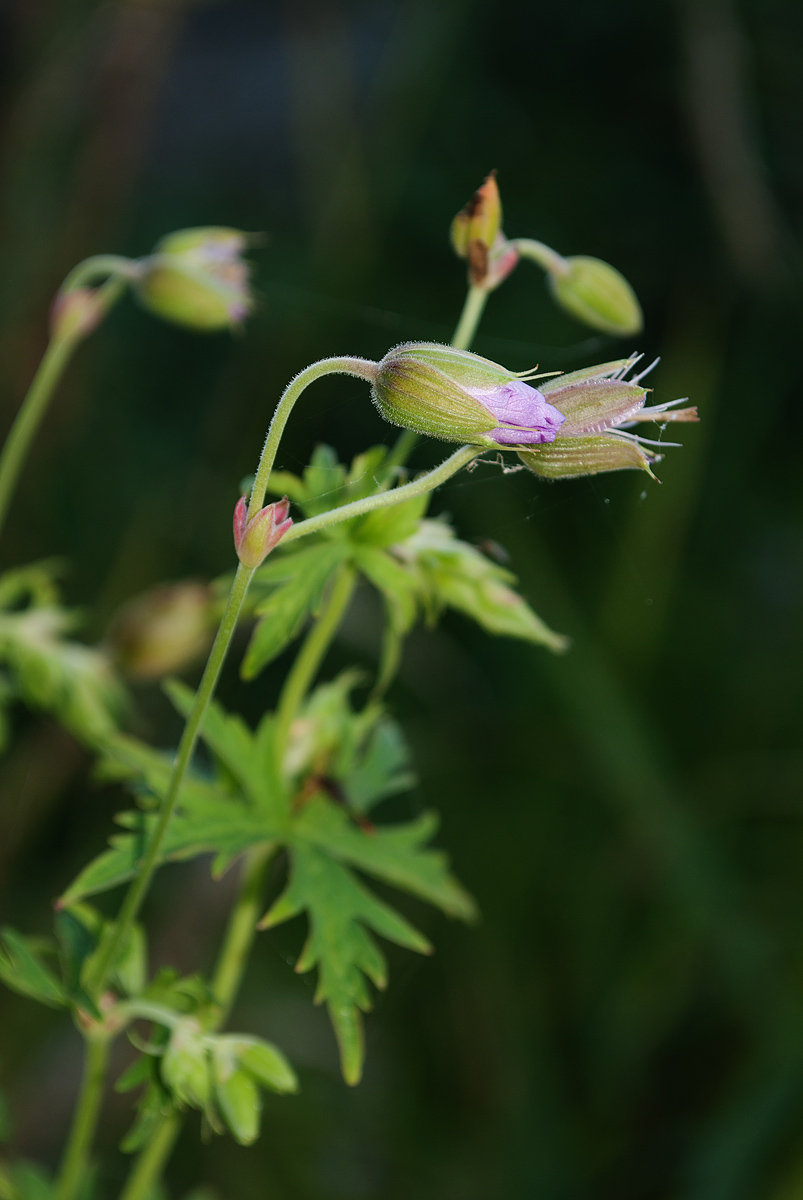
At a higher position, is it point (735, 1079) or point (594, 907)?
point (594, 907)

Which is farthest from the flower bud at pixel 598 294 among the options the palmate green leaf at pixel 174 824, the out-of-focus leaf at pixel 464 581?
the palmate green leaf at pixel 174 824

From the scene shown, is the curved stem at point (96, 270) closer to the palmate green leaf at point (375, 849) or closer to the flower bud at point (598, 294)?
the flower bud at point (598, 294)

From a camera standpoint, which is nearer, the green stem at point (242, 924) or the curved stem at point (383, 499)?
the curved stem at point (383, 499)

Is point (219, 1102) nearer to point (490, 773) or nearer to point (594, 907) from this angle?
point (594, 907)

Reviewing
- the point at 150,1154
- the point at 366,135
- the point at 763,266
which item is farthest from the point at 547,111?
the point at 150,1154

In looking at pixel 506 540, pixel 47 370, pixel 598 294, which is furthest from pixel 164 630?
pixel 506 540

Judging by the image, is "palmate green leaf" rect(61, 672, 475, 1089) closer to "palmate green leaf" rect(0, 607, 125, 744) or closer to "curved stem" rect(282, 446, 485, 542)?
"palmate green leaf" rect(0, 607, 125, 744)

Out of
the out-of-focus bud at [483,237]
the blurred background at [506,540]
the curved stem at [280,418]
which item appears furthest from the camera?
the blurred background at [506,540]

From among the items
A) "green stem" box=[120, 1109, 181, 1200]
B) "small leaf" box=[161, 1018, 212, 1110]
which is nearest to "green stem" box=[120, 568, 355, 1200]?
"green stem" box=[120, 1109, 181, 1200]
